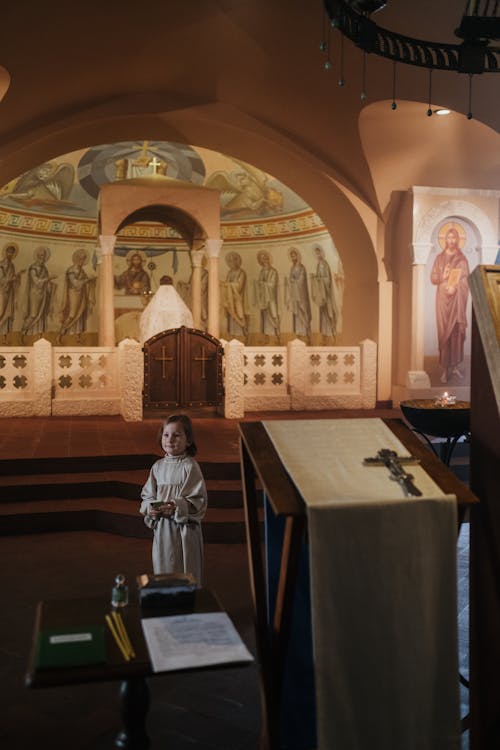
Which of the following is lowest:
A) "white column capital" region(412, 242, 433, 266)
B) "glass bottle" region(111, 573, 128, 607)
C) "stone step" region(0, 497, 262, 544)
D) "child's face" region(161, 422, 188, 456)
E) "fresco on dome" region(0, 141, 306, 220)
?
"stone step" region(0, 497, 262, 544)

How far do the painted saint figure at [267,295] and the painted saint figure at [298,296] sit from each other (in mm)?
382

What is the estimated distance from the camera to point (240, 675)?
3768mm

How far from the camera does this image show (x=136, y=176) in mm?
18578

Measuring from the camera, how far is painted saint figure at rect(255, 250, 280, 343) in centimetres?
1995

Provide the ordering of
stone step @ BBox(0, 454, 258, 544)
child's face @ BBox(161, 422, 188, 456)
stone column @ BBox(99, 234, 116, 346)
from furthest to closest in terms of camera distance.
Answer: stone column @ BBox(99, 234, 116, 346), stone step @ BBox(0, 454, 258, 544), child's face @ BBox(161, 422, 188, 456)

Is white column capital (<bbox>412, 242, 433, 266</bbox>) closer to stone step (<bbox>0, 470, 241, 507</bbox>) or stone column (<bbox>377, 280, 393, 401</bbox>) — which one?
stone column (<bbox>377, 280, 393, 401</bbox>)

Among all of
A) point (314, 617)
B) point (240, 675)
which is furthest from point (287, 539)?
point (240, 675)

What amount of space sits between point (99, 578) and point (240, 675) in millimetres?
1887

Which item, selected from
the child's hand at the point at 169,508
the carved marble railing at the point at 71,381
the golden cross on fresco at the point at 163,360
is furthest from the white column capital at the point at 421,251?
the child's hand at the point at 169,508

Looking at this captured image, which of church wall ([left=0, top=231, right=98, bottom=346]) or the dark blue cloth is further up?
church wall ([left=0, top=231, right=98, bottom=346])

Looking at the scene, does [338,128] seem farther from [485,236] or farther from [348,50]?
[485,236]

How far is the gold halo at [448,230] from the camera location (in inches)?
485

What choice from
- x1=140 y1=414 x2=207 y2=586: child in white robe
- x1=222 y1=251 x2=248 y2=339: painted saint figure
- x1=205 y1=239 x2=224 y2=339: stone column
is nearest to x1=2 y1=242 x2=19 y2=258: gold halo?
x1=222 y1=251 x2=248 y2=339: painted saint figure

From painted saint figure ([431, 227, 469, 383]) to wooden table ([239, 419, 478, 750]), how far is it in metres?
9.76
